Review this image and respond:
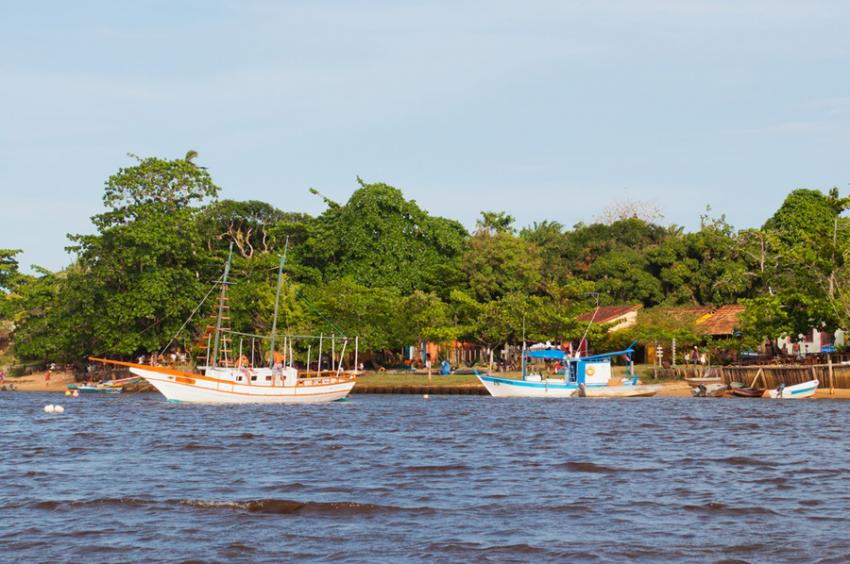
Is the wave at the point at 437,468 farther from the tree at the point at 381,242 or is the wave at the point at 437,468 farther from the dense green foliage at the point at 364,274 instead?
the tree at the point at 381,242

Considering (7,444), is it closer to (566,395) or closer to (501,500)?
(501,500)

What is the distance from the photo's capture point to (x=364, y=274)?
282ft

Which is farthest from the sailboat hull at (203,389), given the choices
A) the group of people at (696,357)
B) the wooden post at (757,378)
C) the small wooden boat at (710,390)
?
the group of people at (696,357)

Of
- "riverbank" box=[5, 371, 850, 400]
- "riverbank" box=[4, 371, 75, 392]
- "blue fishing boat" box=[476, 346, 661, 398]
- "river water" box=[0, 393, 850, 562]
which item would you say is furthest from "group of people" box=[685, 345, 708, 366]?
"riverbank" box=[4, 371, 75, 392]

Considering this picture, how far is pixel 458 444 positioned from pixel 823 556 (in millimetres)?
17147

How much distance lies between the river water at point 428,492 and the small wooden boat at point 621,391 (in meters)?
26.1

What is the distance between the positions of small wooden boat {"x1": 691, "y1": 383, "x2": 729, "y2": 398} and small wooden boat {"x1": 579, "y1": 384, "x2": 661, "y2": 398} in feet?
9.80

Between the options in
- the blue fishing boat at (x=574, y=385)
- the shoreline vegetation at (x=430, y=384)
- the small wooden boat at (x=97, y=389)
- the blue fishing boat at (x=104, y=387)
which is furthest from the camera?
the blue fishing boat at (x=104, y=387)

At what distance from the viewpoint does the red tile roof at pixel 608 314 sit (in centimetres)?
8125

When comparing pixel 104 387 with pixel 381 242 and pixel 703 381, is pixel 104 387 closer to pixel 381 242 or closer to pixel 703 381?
pixel 381 242

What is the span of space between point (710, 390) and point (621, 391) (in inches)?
210

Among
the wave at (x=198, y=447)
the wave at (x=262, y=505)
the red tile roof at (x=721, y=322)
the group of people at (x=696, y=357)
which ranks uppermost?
the red tile roof at (x=721, y=322)

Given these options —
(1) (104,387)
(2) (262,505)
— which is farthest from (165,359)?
(2) (262,505)

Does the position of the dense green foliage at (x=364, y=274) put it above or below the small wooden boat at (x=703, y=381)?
above
